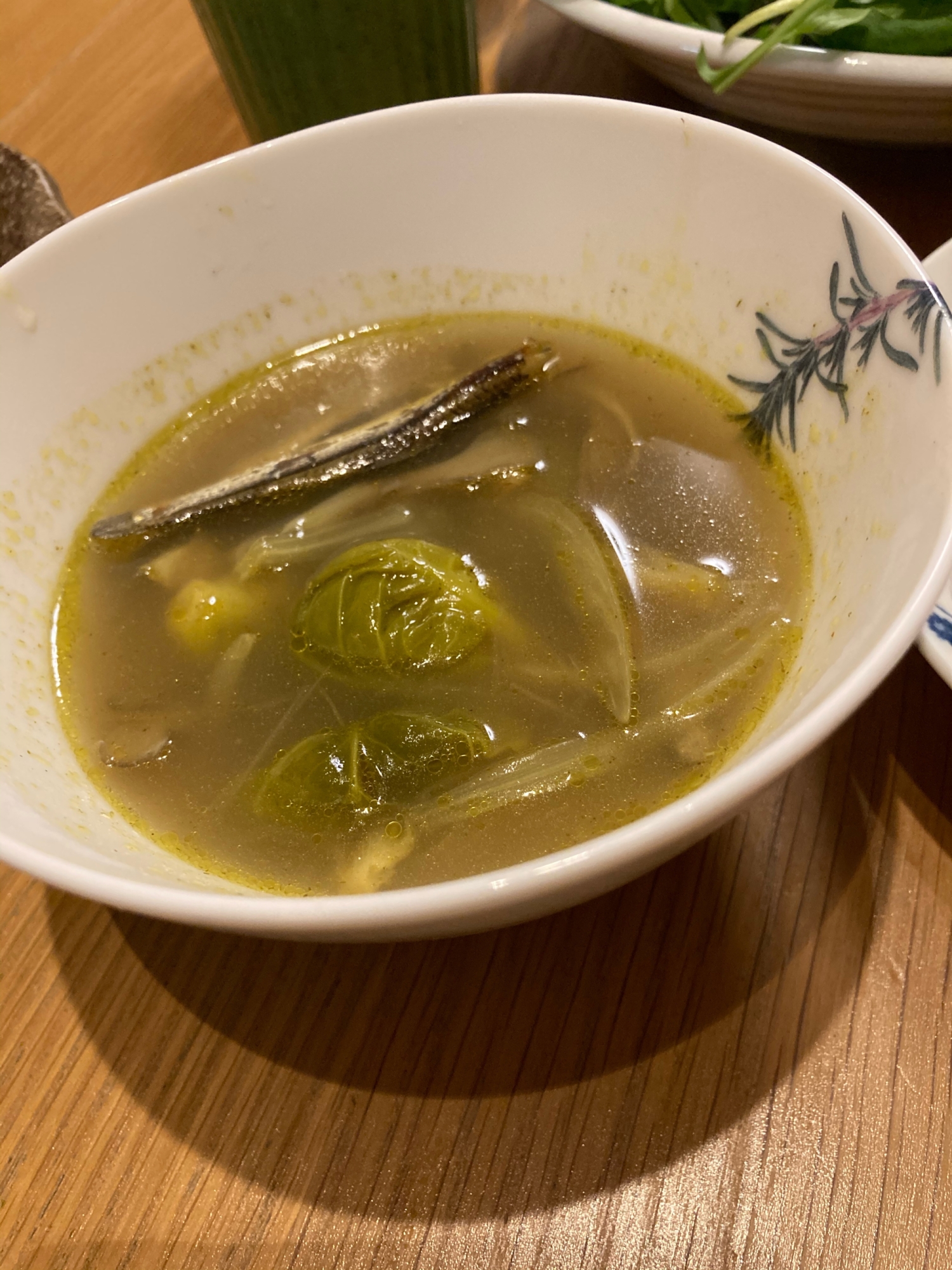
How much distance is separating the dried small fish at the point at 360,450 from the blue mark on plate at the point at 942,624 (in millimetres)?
737

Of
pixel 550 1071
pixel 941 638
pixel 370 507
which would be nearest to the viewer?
pixel 550 1071

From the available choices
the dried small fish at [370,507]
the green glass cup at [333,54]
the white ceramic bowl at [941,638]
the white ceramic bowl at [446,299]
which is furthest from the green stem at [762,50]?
the white ceramic bowl at [941,638]

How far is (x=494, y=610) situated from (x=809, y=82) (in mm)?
1026

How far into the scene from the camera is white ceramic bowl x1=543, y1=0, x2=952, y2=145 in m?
1.42

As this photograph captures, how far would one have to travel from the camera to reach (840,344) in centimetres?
110

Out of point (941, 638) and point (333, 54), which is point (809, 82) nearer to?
point (333, 54)

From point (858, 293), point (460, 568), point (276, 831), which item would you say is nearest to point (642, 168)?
point (858, 293)

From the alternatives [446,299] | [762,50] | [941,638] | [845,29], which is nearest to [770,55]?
[762,50]

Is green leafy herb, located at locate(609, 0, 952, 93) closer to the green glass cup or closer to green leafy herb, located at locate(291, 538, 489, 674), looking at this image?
the green glass cup

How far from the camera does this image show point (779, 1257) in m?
0.84

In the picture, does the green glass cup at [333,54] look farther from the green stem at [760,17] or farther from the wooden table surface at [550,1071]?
the wooden table surface at [550,1071]

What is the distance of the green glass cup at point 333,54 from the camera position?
1.58 meters

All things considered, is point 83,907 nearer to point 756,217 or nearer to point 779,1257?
point 779,1257

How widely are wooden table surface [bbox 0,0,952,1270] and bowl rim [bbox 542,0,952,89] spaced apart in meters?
0.92
